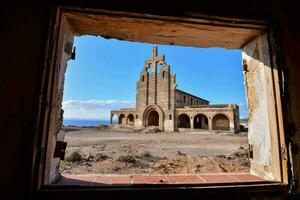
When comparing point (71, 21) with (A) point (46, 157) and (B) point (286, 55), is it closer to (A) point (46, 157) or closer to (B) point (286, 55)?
(A) point (46, 157)

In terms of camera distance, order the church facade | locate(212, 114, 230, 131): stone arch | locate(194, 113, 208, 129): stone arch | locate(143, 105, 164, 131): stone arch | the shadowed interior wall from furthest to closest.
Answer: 1. locate(194, 113, 208, 129): stone arch
2. locate(143, 105, 164, 131): stone arch
3. locate(212, 114, 230, 131): stone arch
4. the church facade
5. the shadowed interior wall

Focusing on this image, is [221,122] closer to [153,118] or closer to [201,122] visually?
[201,122]

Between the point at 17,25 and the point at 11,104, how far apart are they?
529 mm

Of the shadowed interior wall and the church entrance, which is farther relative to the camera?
the church entrance

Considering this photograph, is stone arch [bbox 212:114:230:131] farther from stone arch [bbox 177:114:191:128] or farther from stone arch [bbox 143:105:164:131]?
stone arch [bbox 143:105:164:131]

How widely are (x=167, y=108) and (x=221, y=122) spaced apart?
7833 millimetres

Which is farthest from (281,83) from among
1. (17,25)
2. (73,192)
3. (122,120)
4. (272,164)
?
(122,120)

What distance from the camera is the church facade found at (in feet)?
82.5

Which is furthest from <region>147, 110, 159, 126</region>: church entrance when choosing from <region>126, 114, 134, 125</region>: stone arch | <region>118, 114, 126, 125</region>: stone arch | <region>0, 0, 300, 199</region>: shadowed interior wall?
<region>0, 0, 300, 199</region>: shadowed interior wall

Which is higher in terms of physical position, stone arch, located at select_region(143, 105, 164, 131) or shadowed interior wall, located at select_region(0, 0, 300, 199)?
stone arch, located at select_region(143, 105, 164, 131)

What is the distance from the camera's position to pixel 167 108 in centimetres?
2689

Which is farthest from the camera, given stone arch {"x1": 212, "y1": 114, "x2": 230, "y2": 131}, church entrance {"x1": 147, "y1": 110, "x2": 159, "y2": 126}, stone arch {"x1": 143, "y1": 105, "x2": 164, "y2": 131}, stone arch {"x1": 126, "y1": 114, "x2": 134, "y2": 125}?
stone arch {"x1": 126, "y1": 114, "x2": 134, "y2": 125}

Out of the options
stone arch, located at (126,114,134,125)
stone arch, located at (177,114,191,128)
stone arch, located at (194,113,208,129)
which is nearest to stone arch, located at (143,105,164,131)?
stone arch, located at (177,114,191,128)

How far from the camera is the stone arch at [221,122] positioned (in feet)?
85.9
